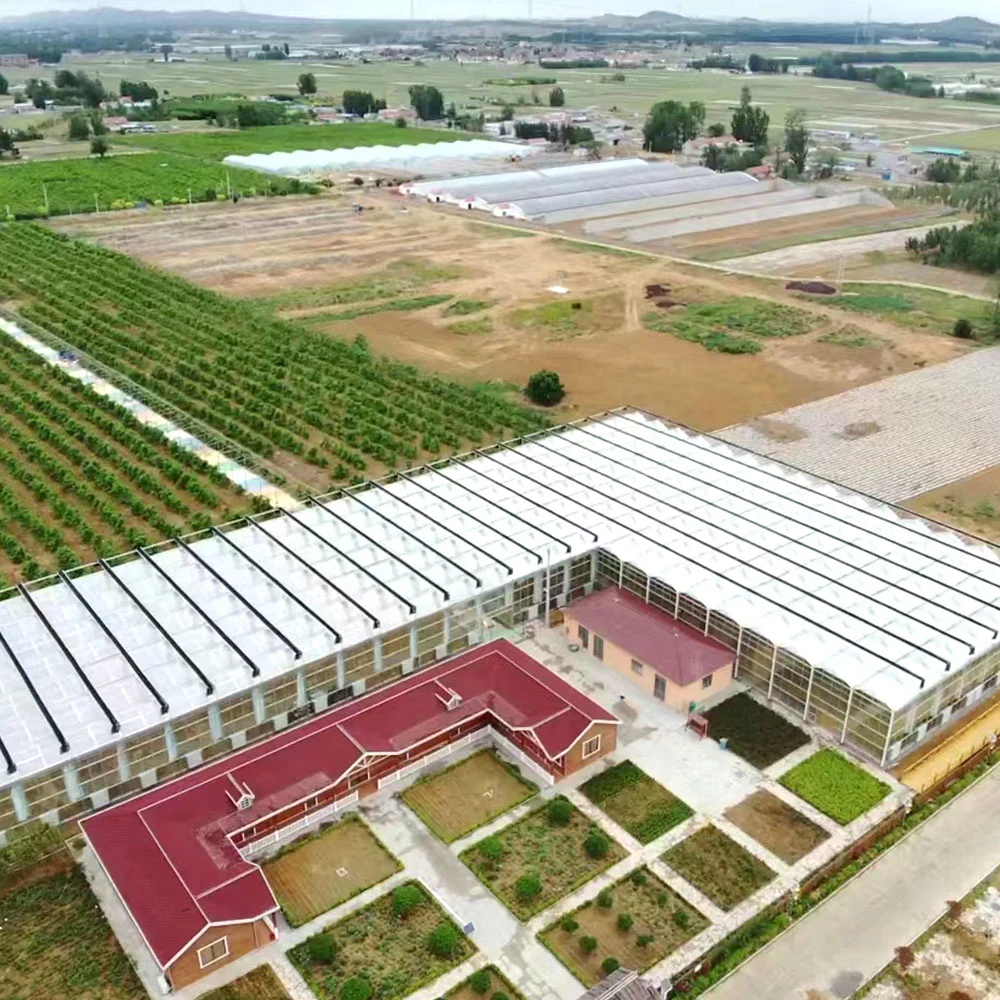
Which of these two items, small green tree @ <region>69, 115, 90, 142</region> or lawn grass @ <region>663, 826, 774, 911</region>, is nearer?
lawn grass @ <region>663, 826, 774, 911</region>

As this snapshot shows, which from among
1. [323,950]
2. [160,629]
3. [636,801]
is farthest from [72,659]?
[636,801]

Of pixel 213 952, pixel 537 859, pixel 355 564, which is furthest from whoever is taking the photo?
pixel 355 564

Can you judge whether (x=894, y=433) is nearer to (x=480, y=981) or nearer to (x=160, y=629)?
(x=160, y=629)

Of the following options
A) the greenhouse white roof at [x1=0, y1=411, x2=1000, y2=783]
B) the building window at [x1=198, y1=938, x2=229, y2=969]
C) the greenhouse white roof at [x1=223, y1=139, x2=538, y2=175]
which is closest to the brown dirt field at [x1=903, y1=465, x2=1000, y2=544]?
the greenhouse white roof at [x1=0, y1=411, x2=1000, y2=783]

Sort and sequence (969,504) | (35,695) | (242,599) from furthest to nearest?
(969,504), (242,599), (35,695)

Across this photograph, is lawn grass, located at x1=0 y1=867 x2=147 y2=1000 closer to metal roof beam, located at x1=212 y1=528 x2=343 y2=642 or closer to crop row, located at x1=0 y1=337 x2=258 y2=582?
metal roof beam, located at x1=212 y1=528 x2=343 y2=642

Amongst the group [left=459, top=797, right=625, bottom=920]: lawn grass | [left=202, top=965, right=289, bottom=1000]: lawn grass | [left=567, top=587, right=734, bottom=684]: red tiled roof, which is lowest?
[left=202, top=965, right=289, bottom=1000]: lawn grass

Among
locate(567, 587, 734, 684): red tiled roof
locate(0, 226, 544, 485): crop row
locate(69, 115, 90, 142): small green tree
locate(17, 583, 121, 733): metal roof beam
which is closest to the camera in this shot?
locate(17, 583, 121, 733): metal roof beam

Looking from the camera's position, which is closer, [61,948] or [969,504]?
[61,948]

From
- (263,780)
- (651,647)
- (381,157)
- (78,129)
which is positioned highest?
(78,129)
